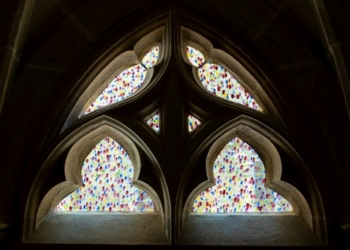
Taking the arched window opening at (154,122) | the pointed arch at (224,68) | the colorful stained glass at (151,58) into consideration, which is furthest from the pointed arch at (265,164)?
the colorful stained glass at (151,58)

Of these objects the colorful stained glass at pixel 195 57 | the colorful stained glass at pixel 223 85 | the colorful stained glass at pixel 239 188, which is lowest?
the colorful stained glass at pixel 239 188

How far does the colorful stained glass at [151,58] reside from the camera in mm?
2670

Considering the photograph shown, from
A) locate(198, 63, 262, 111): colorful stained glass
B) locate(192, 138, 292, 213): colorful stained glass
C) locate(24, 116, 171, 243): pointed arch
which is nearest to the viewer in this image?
locate(24, 116, 171, 243): pointed arch

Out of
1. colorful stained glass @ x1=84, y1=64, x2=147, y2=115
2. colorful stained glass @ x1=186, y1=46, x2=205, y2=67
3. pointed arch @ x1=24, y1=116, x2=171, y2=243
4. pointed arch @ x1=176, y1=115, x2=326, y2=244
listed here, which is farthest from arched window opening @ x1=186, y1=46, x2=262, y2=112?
pointed arch @ x1=24, y1=116, x2=171, y2=243

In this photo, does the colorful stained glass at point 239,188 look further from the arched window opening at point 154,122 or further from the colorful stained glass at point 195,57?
the colorful stained glass at point 195,57

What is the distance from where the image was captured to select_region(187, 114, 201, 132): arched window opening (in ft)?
8.14

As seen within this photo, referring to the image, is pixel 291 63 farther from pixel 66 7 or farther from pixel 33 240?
pixel 33 240

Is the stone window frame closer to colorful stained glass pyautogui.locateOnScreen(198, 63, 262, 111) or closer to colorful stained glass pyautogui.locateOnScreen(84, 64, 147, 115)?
colorful stained glass pyautogui.locateOnScreen(84, 64, 147, 115)

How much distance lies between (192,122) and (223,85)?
29 centimetres

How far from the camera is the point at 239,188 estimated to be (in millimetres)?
2447

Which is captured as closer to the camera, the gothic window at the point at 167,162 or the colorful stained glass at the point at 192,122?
the gothic window at the point at 167,162

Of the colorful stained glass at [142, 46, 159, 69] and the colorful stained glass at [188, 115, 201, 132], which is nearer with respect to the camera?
the colorful stained glass at [188, 115, 201, 132]

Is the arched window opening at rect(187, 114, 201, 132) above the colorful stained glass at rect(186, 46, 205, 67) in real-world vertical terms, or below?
below

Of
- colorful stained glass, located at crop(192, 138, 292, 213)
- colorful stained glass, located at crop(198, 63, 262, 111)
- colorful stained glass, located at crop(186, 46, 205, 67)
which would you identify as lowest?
colorful stained glass, located at crop(192, 138, 292, 213)
